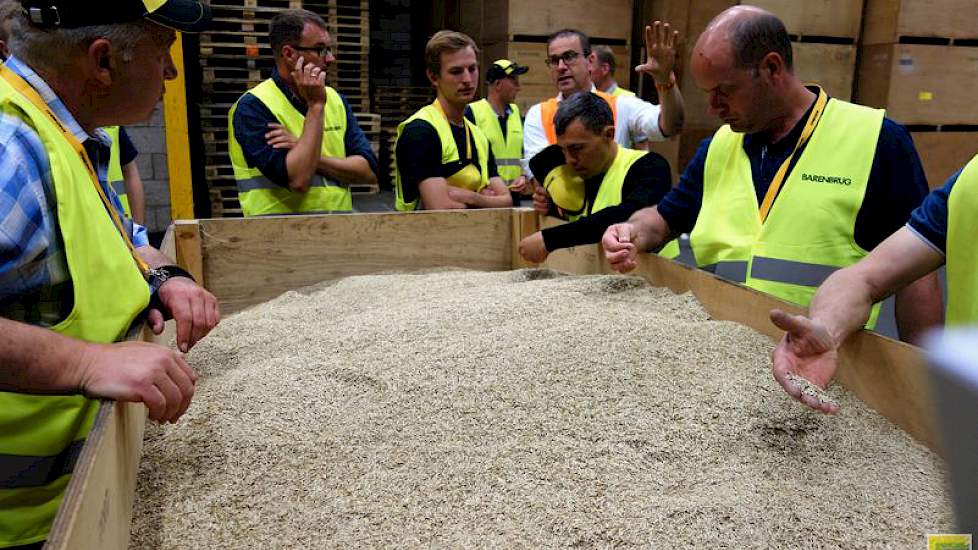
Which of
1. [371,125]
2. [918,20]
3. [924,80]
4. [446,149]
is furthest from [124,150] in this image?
[924,80]

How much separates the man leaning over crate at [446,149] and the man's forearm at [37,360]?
2.25 metres

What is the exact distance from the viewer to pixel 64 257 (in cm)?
116

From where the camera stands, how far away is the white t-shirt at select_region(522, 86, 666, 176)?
4.00 m

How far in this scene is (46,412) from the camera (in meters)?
1.17

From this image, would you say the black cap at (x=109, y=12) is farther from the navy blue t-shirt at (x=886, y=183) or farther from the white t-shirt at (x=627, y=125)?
the white t-shirt at (x=627, y=125)

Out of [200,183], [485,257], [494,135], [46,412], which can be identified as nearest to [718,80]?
[485,257]

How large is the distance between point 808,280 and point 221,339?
1589 millimetres

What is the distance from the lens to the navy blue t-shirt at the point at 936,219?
62.3 inches

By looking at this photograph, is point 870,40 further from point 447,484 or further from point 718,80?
point 447,484

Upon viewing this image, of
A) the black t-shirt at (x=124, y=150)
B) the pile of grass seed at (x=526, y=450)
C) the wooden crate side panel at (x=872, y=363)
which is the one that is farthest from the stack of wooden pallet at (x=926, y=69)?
the black t-shirt at (x=124, y=150)

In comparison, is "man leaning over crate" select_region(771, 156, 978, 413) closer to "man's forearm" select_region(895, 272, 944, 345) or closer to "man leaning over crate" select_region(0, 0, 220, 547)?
"man's forearm" select_region(895, 272, 944, 345)

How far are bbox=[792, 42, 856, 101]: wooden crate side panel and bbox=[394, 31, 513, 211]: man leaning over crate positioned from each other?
4.45m

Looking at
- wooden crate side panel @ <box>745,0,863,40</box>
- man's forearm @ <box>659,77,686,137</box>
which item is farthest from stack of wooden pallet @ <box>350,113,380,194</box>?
wooden crate side panel @ <box>745,0,863,40</box>

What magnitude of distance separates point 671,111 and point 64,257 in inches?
115
